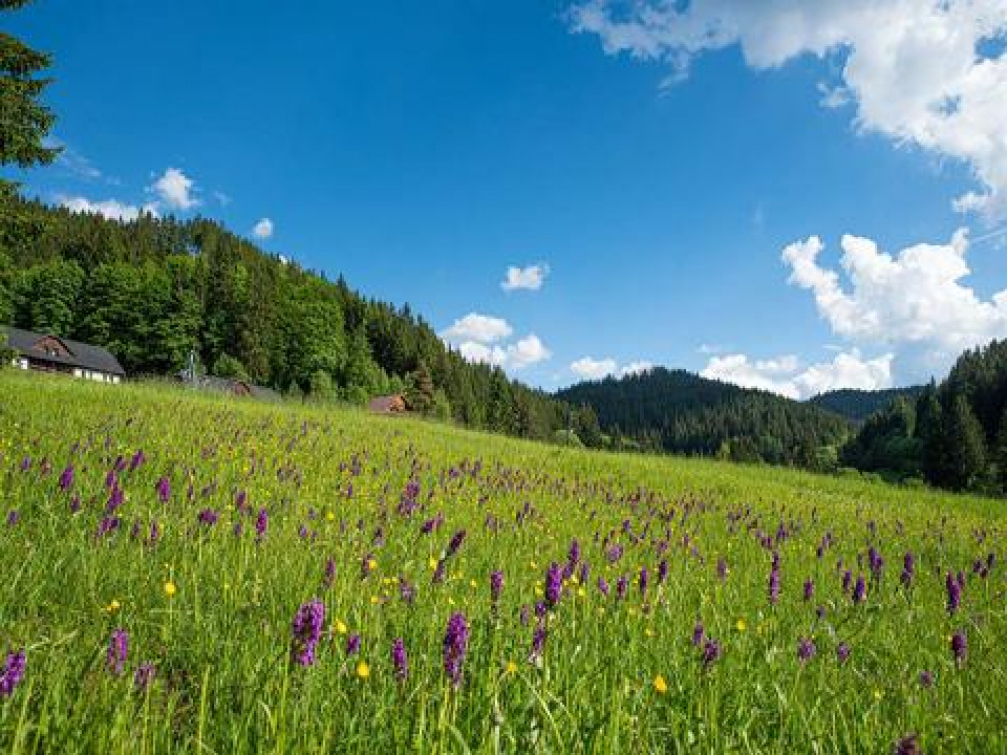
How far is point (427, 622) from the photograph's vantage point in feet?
9.78

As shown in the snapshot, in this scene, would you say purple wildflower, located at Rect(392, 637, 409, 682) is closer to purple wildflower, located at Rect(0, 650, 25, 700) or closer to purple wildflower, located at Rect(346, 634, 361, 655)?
purple wildflower, located at Rect(346, 634, 361, 655)

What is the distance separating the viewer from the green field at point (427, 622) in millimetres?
2002

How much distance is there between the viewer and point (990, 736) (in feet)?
7.83

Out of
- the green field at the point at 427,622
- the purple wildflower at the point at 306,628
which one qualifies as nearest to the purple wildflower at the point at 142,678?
the green field at the point at 427,622

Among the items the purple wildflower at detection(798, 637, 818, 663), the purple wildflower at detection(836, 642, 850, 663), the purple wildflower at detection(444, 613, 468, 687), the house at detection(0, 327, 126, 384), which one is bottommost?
the purple wildflower at detection(836, 642, 850, 663)

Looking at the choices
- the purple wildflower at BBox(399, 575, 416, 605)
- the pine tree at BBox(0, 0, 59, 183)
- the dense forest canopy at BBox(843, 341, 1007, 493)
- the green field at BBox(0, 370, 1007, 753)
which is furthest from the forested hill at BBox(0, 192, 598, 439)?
the purple wildflower at BBox(399, 575, 416, 605)

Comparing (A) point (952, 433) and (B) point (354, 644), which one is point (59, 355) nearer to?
(B) point (354, 644)

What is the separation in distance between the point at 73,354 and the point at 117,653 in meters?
105

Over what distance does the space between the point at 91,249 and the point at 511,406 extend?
89.2 meters

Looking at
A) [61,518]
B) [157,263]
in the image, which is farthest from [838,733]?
[157,263]

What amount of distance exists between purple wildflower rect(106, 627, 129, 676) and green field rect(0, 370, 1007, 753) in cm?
2

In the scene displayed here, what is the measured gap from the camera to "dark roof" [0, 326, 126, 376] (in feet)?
274

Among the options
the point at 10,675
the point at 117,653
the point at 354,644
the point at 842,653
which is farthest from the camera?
the point at 842,653

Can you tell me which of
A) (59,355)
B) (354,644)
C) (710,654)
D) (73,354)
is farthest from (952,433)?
(59,355)
